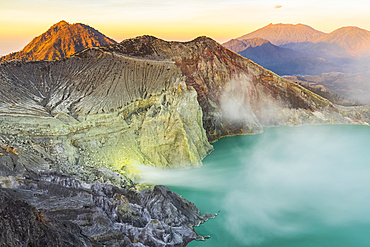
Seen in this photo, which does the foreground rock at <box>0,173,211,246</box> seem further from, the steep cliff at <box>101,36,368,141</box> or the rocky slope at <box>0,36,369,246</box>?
the steep cliff at <box>101,36,368,141</box>

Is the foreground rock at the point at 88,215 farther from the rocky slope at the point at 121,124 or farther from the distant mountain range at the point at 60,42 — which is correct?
the distant mountain range at the point at 60,42

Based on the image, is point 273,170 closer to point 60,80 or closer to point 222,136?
point 222,136

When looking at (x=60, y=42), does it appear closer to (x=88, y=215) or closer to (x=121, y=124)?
(x=121, y=124)

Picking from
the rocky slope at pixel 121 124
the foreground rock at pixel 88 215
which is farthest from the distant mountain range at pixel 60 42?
the foreground rock at pixel 88 215

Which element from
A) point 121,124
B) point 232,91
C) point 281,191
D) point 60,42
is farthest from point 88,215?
point 60,42

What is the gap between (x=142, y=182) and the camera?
28078 mm

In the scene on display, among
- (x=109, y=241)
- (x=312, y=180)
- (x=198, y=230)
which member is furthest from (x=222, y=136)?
(x=109, y=241)

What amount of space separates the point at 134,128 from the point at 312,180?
16.1 m

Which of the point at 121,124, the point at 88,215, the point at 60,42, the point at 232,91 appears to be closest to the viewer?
the point at 88,215

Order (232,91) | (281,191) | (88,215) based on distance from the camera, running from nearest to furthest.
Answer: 1. (88,215)
2. (281,191)
3. (232,91)

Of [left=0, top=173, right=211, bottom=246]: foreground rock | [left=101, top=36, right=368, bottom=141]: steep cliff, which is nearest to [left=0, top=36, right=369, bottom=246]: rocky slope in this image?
[left=0, top=173, right=211, bottom=246]: foreground rock

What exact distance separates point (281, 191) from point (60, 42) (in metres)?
61.2

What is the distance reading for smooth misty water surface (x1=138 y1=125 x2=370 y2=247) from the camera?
829 inches

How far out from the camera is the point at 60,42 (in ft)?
242
